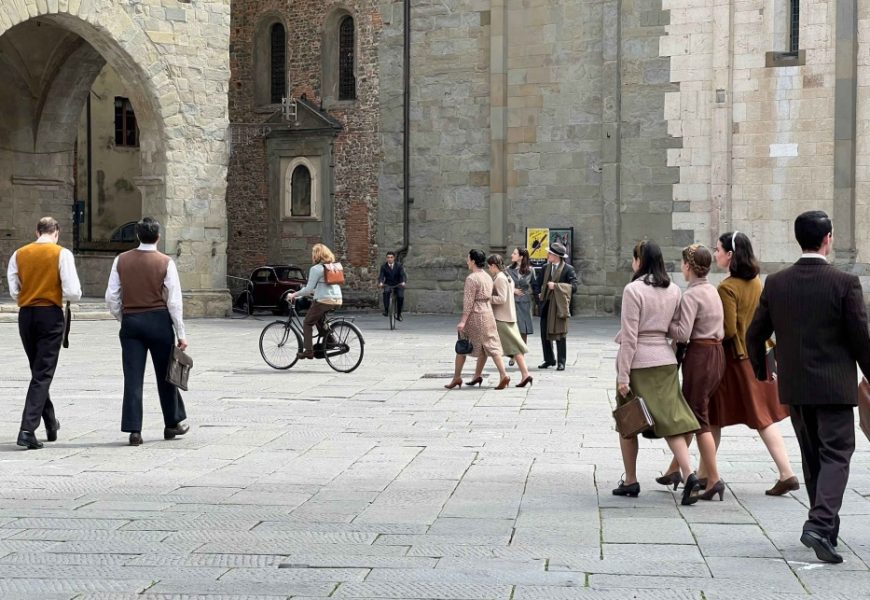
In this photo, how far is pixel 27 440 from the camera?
10.1 meters

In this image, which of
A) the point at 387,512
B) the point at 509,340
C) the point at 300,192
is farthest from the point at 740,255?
the point at 300,192

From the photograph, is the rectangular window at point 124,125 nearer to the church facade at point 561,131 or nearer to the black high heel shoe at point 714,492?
the church facade at point 561,131

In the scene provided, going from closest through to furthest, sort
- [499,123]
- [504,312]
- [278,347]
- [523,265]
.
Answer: [504,312], [278,347], [523,265], [499,123]

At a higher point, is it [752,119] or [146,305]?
[752,119]

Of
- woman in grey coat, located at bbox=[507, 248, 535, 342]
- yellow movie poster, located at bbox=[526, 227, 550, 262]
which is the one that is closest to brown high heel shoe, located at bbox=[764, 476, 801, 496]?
woman in grey coat, located at bbox=[507, 248, 535, 342]

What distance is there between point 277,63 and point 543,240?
916 centimetres

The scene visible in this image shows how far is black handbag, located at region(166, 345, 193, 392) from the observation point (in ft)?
33.8

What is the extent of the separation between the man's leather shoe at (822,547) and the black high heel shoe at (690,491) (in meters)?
1.43

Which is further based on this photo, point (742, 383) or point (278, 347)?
point (278, 347)

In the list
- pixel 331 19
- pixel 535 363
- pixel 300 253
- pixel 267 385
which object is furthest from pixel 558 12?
pixel 267 385

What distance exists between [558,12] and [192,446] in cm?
2084

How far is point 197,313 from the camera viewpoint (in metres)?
27.8

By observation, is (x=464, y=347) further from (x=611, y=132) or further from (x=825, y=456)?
(x=611, y=132)

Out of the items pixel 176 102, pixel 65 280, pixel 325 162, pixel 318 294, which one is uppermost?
pixel 176 102
